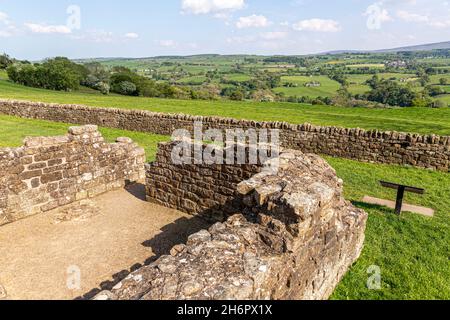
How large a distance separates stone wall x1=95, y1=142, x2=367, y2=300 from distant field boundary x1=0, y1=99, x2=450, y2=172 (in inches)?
312

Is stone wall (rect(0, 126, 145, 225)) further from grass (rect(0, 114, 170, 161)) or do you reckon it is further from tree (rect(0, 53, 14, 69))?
tree (rect(0, 53, 14, 69))

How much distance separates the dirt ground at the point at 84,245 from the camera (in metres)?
5.55

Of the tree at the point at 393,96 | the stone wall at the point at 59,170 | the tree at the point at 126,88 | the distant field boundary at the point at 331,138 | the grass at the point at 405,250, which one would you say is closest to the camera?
the grass at the point at 405,250

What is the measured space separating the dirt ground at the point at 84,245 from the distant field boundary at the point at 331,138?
8.18 m

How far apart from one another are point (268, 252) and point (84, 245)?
453cm

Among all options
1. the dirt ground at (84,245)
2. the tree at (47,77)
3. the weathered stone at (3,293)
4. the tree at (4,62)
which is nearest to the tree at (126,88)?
the tree at (47,77)

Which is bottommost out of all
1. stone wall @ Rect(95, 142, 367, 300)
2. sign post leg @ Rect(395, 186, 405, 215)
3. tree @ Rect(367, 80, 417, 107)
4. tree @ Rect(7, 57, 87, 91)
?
tree @ Rect(367, 80, 417, 107)

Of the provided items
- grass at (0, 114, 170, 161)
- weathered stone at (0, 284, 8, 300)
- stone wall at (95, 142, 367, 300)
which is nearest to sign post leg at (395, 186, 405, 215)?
stone wall at (95, 142, 367, 300)

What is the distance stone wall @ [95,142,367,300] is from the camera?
335 cm

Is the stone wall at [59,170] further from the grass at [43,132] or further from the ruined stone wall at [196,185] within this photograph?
the grass at [43,132]

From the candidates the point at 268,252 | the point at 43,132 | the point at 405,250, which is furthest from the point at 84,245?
the point at 43,132
